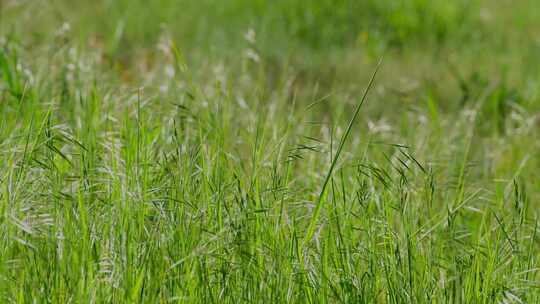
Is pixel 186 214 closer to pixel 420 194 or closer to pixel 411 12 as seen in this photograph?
pixel 420 194

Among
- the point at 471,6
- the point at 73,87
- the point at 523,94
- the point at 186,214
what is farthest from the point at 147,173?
the point at 471,6

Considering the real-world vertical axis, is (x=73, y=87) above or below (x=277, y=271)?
above

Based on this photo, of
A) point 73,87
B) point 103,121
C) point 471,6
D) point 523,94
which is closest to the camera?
point 103,121

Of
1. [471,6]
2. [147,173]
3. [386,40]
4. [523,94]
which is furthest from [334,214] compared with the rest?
[471,6]

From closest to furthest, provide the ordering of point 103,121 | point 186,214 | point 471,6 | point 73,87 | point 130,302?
point 130,302 → point 186,214 → point 103,121 → point 73,87 → point 471,6

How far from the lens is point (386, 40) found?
20.5ft

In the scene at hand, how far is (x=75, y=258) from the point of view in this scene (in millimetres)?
2455

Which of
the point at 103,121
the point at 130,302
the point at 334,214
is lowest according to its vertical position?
the point at 130,302

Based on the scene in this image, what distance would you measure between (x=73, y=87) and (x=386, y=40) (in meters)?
2.68

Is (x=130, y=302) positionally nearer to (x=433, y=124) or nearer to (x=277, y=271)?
(x=277, y=271)

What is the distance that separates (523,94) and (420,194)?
8.90 ft

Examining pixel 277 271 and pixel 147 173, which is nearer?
pixel 277 271

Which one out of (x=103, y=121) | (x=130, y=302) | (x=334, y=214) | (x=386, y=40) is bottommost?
(x=130, y=302)

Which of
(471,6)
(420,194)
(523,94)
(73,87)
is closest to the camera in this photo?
(420,194)
